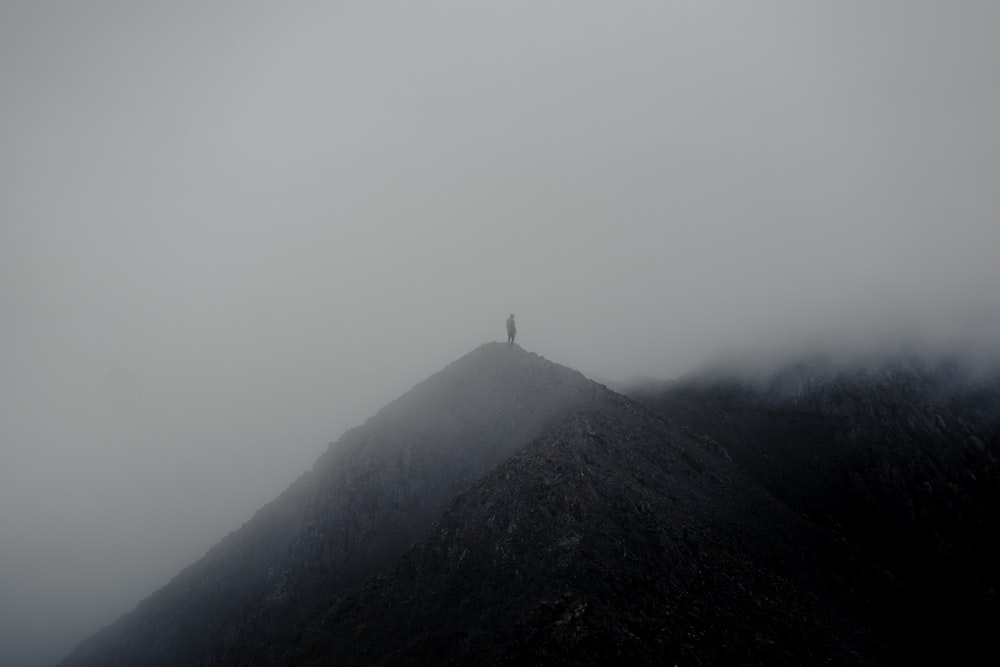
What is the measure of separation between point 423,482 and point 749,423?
46.3 m

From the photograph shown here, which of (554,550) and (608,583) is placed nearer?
(608,583)

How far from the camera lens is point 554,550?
25547 millimetres

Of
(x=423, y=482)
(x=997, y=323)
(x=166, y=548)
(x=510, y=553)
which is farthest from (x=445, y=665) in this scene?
(x=166, y=548)

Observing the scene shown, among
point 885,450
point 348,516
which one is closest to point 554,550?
point 348,516

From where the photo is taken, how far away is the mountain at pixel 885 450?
156 ft

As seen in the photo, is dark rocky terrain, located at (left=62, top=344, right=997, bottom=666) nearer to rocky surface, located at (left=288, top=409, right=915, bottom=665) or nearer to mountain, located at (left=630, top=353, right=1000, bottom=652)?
rocky surface, located at (left=288, top=409, right=915, bottom=665)

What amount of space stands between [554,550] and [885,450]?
54905 mm

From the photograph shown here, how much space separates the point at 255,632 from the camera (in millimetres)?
39531

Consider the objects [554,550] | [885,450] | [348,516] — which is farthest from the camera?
[885,450]

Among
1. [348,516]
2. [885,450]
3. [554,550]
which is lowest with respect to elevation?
[885,450]

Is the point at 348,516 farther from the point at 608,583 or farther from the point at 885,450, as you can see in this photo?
the point at 885,450

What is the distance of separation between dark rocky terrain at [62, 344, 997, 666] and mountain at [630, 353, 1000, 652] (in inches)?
18.3

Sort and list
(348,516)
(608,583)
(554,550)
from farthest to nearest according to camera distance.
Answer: (348,516) < (554,550) < (608,583)

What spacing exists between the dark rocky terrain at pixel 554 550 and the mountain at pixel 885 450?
465 mm
